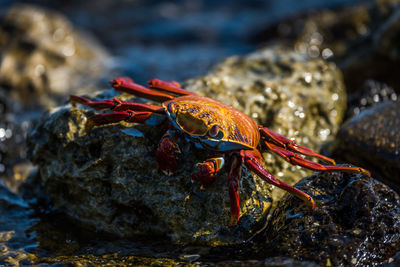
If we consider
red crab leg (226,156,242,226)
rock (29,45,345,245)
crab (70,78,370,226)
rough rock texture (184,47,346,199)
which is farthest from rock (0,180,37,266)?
rough rock texture (184,47,346,199)

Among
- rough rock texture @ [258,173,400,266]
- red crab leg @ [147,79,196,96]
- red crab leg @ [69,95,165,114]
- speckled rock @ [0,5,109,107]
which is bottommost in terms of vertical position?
rough rock texture @ [258,173,400,266]

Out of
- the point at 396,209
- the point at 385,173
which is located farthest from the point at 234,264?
the point at 385,173

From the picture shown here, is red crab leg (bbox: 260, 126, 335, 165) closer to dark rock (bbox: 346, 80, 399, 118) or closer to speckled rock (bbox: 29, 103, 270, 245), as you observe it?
speckled rock (bbox: 29, 103, 270, 245)

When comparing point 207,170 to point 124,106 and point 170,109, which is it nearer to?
point 170,109

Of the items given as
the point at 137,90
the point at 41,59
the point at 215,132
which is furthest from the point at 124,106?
the point at 41,59

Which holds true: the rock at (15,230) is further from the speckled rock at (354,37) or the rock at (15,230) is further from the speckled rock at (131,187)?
the speckled rock at (354,37)

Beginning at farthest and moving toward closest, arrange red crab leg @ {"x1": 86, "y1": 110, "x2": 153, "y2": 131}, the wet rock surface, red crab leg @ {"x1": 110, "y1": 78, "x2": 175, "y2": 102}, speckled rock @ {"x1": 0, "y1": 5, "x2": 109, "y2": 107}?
speckled rock @ {"x1": 0, "y1": 5, "x2": 109, "y2": 107}
the wet rock surface
red crab leg @ {"x1": 110, "y1": 78, "x2": 175, "y2": 102}
red crab leg @ {"x1": 86, "y1": 110, "x2": 153, "y2": 131}

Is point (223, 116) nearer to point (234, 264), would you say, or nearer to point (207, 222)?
point (207, 222)

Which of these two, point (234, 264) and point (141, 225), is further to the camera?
point (141, 225)
